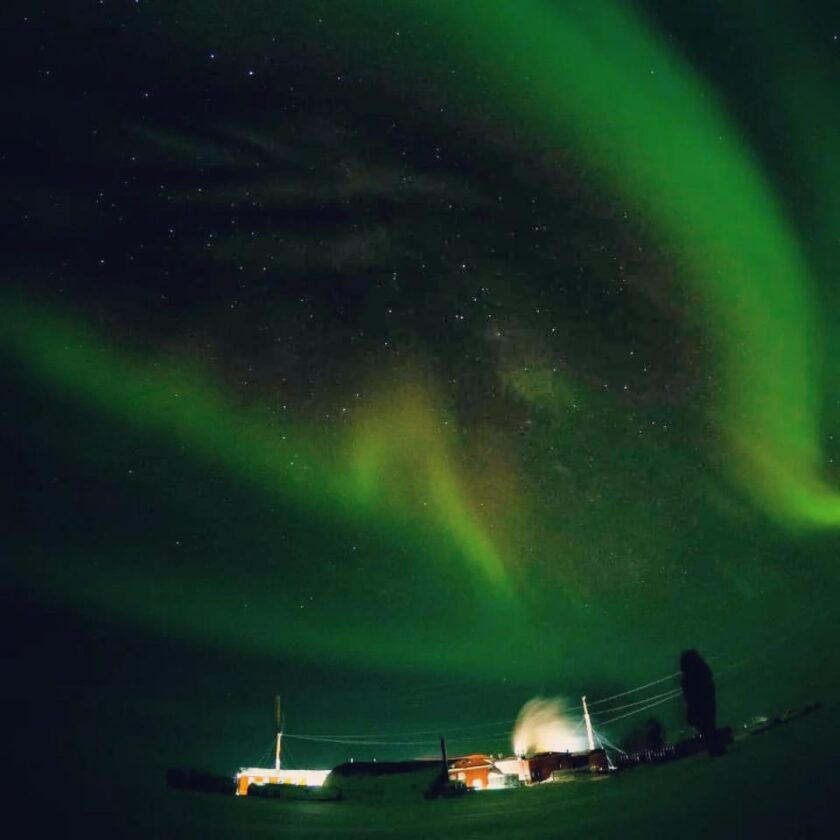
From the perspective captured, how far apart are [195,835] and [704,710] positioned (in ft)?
14.3

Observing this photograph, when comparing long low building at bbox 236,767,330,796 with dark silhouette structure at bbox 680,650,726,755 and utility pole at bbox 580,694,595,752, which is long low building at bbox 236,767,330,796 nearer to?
utility pole at bbox 580,694,595,752

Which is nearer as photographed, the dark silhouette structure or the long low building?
the dark silhouette structure

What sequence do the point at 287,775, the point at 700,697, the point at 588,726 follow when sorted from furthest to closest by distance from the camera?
the point at 287,775
the point at 588,726
the point at 700,697

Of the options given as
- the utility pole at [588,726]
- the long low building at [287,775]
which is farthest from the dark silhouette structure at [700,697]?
the long low building at [287,775]

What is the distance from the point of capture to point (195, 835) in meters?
4.05

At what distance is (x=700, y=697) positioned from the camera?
17.1ft

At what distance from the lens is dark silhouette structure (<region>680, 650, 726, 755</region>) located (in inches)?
183

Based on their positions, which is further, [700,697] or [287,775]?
[287,775]

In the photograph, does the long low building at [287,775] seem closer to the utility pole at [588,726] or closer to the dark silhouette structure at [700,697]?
the utility pole at [588,726]

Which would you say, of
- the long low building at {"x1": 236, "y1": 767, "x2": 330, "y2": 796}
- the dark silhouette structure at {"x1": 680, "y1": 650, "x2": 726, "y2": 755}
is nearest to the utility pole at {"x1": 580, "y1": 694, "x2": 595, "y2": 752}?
the long low building at {"x1": 236, "y1": 767, "x2": 330, "y2": 796}

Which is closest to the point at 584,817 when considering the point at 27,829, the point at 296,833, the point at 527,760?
the point at 296,833

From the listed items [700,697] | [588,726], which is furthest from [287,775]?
[700,697]

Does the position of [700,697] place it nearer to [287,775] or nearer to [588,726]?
[588,726]

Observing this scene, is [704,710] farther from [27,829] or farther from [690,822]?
[27,829]
